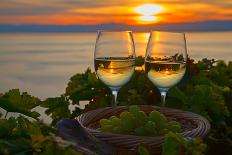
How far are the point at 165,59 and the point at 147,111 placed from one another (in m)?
0.23

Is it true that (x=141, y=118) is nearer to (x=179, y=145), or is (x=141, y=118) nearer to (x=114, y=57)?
(x=114, y=57)

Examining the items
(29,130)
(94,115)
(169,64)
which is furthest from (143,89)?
(29,130)

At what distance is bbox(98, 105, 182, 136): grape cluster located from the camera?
5.24ft

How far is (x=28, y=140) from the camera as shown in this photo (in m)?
0.85

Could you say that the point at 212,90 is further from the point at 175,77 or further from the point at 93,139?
the point at 93,139

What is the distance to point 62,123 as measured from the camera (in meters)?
1.03

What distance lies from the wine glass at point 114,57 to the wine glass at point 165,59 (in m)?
0.08

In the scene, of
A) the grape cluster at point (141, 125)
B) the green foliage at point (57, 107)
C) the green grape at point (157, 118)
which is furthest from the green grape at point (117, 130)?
the green foliage at point (57, 107)

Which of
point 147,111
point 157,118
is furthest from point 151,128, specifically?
point 147,111

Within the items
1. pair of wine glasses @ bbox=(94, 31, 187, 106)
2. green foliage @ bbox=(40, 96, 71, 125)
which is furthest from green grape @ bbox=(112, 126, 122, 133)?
green foliage @ bbox=(40, 96, 71, 125)

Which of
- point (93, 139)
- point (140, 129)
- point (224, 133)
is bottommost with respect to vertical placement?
point (224, 133)

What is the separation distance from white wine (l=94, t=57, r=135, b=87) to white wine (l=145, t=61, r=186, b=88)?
0.29 feet

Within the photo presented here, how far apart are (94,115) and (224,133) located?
1.92 ft

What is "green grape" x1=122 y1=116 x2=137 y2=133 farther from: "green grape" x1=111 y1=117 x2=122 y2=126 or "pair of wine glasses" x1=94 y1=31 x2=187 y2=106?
"pair of wine glasses" x1=94 y1=31 x2=187 y2=106
